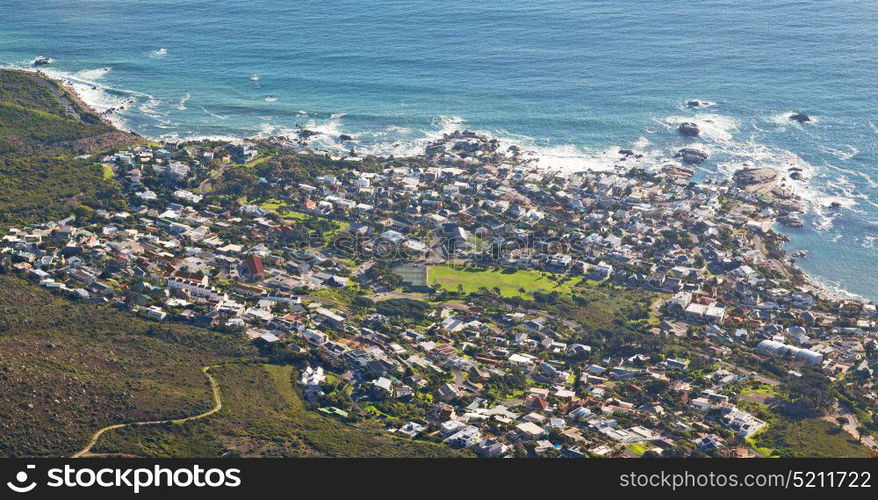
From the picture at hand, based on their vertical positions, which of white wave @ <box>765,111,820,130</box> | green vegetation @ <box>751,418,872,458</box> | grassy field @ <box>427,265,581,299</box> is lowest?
green vegetation @ <box>751,418,872,458</box>

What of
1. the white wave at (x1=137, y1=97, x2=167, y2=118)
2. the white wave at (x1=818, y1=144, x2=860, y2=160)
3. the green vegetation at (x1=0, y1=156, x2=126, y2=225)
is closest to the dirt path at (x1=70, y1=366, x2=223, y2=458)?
the green vegetation at (x1=0, y1=156, x2=126, y2=225)

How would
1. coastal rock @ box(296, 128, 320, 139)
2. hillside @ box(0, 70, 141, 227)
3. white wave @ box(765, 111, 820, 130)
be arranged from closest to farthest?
hillside @ box(0, 70, 141, 227)
coastal rock @ box(296, 128, 320, 139)
white wave @ box(765, 111, 820, 130)

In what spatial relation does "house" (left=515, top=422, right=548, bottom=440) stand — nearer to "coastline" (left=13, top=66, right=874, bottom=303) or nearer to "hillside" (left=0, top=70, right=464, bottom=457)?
"hillside" (left=0, top=70, right=464, bottom=457)

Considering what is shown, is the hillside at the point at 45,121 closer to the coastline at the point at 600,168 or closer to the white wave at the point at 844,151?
the coastline at the point at 600,168

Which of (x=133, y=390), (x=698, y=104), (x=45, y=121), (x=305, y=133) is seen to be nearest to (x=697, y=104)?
(x=698, y=104)

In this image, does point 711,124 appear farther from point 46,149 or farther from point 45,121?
point 45,121

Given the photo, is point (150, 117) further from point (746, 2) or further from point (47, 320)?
point (746, 2)
